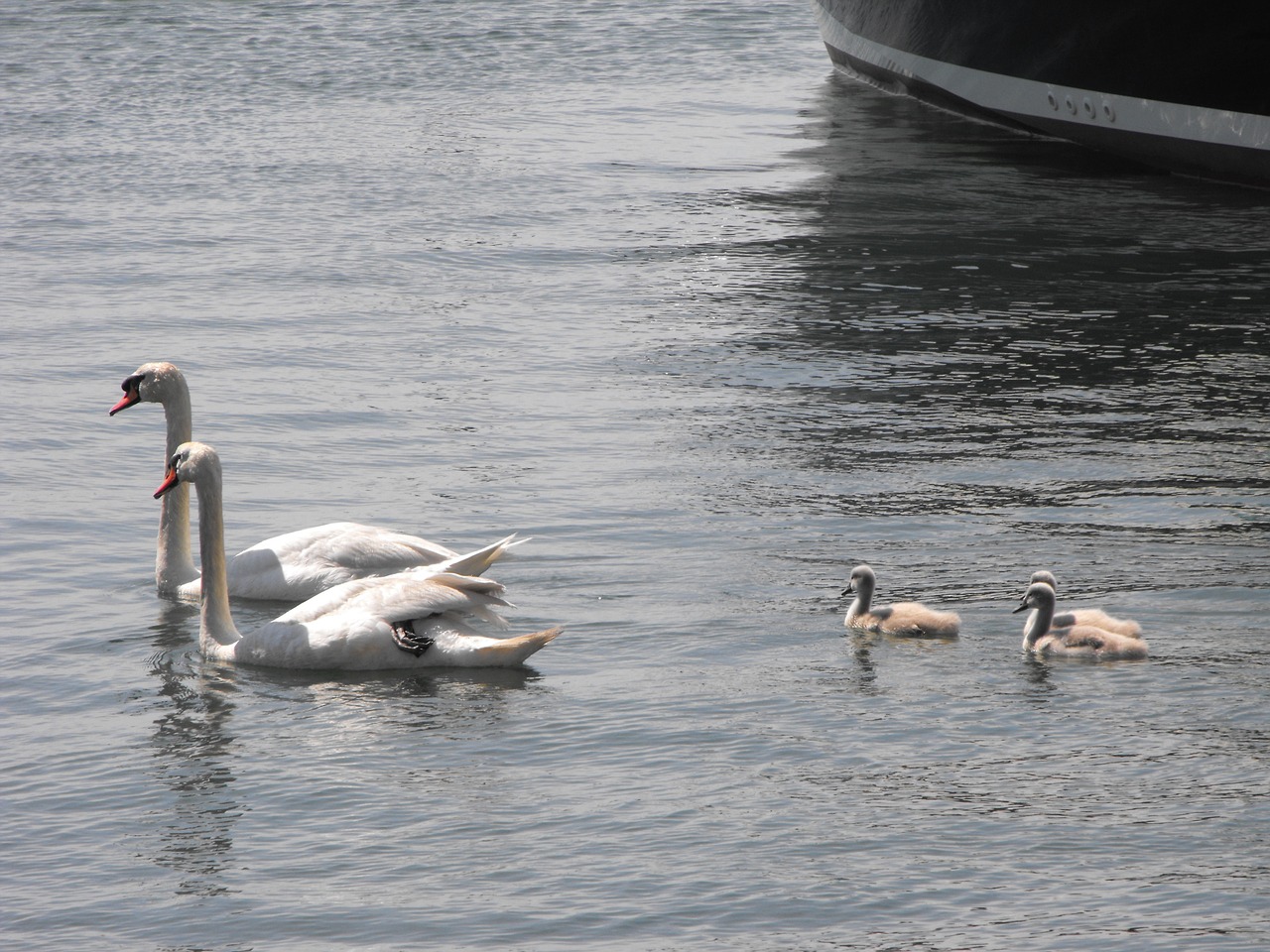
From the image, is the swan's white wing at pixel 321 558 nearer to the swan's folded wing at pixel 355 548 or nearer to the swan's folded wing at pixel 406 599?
the swan's folded wing at pixel 355 548

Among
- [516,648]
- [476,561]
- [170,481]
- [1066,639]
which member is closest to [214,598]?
[170,481]

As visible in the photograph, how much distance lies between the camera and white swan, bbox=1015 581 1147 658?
893 centimetres

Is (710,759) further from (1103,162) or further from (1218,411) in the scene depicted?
(1103,162)

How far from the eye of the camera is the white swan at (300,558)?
10000 mm

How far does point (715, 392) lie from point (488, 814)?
23.1 ft

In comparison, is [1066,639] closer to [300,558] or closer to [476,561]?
[476,561]

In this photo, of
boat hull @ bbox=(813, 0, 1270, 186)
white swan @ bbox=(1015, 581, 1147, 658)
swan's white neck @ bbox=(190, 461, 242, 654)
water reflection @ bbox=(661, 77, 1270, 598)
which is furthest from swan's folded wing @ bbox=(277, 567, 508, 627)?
boat hull @ bbox=(813, 0, 1270, 186)

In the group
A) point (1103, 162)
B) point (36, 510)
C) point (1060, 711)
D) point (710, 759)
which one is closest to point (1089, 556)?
point (1060, 711)

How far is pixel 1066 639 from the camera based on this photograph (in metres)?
8.98

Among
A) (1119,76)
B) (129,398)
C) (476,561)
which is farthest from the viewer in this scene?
(1119,76)

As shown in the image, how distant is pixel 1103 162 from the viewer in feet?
80.7

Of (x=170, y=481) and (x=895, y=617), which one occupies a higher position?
(x=170, y=481)

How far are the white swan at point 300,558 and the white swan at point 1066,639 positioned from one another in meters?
2.60

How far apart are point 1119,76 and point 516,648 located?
54.4 feet
